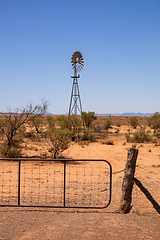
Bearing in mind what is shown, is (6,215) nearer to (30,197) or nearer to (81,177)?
(30,197)

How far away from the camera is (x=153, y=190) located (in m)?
9.01

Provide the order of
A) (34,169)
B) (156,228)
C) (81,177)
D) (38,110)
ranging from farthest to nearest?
(38,110), (34,169), (81,177), (156,228)

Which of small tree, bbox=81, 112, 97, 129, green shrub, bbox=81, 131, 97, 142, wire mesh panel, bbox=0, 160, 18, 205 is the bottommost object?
wire mesh panel, bbox=0, 160, 18, 205

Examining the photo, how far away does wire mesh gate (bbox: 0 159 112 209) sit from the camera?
7516 mm

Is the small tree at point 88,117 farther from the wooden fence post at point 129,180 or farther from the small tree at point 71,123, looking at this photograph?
the wooden fence post at point 129,180

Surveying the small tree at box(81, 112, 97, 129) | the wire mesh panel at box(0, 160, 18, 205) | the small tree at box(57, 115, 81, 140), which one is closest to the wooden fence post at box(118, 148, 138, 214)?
the wire mesh panel at box(0, 160, 18, 205)

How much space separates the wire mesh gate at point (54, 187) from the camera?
7516 millimetres

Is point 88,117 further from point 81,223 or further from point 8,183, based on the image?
point 81,223

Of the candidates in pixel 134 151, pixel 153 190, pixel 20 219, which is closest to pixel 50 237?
pixel 20 219

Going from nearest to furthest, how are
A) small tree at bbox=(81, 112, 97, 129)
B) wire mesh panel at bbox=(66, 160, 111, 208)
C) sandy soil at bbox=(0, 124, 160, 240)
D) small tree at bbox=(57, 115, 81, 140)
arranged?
sandy soil at bbox=(0, 124, 160, 240) < wire mesh panel at bbox=(66, 160, 111, 208) < small tree at bbox=(57, 115, 81, 140) < small tree at bbox=(81, 112, 97, 129)

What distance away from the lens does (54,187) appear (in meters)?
8.66

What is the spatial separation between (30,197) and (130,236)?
152 inches

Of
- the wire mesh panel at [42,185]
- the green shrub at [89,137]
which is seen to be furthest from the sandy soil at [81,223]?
the green shrub at [89,137]

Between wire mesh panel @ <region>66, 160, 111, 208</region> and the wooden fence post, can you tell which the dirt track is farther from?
wire mesh panel @ <region>66, 160, 111, 208</region>
